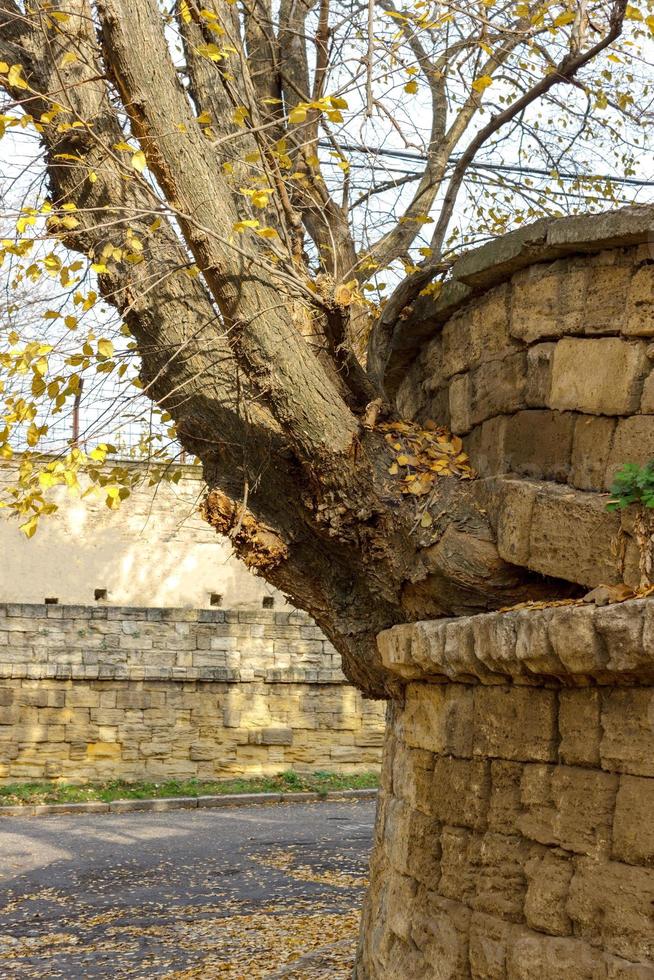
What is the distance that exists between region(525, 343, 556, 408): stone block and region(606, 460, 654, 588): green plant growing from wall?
588 millimetres

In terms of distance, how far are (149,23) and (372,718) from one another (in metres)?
11.8

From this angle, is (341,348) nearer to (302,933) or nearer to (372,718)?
(302,933)

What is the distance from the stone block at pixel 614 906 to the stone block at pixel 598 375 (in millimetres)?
1730

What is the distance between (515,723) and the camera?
394cm

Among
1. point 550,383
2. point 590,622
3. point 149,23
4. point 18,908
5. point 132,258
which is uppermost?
point 149,23

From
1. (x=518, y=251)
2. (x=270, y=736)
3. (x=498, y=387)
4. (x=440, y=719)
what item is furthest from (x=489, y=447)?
(x=270, y=736)

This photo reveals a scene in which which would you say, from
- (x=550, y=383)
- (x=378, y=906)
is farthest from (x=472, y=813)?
(x=550, y=383)

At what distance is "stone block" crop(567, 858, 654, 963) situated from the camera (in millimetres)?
3314

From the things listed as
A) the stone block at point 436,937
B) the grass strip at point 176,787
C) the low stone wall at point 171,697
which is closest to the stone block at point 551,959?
the stone block at point 436,937

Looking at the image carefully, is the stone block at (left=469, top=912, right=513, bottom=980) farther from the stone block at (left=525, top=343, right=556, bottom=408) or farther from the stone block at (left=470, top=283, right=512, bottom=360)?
the stone block at (left=470, top=283, right=512, bottom=360)

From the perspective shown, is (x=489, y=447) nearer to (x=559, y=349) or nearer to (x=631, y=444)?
(x=559, y=349)

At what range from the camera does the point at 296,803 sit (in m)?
13.9

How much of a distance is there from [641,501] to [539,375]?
2.65ft

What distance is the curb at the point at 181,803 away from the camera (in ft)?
41.9
